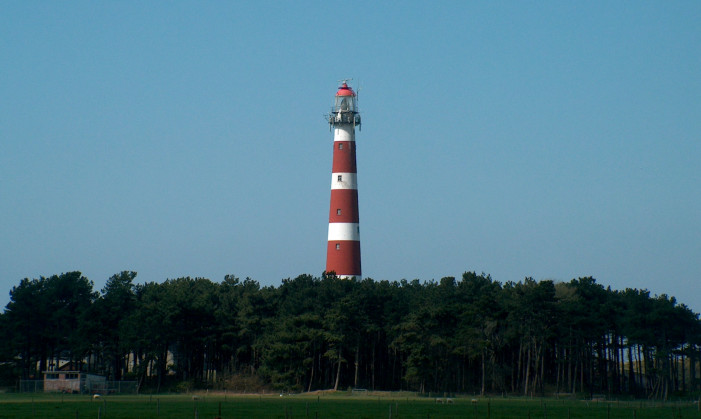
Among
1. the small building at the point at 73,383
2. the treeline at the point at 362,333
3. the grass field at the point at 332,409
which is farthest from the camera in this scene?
the treeline at the point at 362,333

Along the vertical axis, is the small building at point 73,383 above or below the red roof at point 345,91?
below

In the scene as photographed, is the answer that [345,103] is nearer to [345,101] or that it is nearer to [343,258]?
[345,101]

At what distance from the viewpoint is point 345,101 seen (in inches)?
4063

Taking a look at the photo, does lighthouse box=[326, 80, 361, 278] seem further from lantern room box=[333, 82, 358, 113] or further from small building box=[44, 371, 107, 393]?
small building box=[44, 371, 107, 393]

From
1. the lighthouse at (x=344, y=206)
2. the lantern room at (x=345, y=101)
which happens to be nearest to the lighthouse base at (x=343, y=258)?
the lighthouse at (x=344, y=206)

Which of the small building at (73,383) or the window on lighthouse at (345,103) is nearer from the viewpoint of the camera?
the small building at (73,383)

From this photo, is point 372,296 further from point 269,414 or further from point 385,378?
point 269,414

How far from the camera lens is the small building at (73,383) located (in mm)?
87062

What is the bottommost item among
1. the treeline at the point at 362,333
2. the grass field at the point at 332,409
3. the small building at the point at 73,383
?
the grass field at the point at 332,409

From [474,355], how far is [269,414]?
1367 inches

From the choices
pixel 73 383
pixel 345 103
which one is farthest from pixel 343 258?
pixel 73 383

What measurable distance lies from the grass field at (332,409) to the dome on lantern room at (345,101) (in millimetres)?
35967

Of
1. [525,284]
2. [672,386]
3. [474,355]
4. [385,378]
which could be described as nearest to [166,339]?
[385,378]

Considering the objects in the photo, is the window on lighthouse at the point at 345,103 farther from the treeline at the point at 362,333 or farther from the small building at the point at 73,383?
the small building at the point at 73,383
